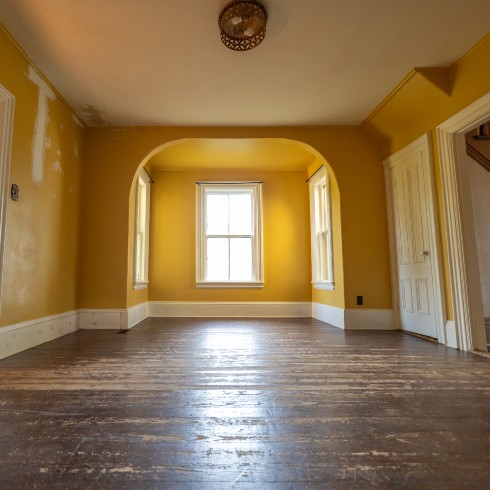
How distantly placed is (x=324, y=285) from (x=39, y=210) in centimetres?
352

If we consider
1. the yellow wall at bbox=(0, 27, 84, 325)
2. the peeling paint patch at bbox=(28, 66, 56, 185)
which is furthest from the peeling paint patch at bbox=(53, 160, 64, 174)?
the peeling paint patch at bbox=(28, 66, 56, 185)

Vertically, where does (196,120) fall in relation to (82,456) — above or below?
above

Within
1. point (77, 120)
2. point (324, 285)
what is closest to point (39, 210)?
point (77, 120)

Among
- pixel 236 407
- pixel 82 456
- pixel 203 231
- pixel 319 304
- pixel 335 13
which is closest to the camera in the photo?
pixel 82 456

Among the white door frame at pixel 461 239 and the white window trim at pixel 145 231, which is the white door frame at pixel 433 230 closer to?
the white door frame at pixel 461 239

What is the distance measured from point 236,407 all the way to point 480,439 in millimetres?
982

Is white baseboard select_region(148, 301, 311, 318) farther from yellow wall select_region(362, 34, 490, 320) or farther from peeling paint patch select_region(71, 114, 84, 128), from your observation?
peeling paint patch select_region(71, 114, 84, 128)

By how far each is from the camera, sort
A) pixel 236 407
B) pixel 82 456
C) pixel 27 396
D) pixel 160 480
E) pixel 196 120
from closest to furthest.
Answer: pixel 160 480
pixel 82 456
pixel 236 407
pixel 27 396
pixel 196 120

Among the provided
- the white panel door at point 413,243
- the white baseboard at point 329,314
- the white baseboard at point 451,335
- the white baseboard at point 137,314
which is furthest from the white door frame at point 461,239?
the white baseboard at point 137,314

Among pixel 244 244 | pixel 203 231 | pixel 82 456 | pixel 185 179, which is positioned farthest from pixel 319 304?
pixel 82 456

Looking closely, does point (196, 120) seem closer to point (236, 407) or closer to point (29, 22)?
point (29, 22)

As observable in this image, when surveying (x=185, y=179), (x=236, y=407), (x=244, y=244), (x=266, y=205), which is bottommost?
(x=236, y=407)

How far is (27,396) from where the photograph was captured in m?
1.58

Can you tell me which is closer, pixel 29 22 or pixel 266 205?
pixel 29 22
